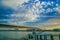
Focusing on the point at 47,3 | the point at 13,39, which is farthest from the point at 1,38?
the point at 47,3

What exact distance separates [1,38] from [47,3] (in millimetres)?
1056

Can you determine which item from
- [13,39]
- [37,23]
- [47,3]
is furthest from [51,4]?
[13,39]

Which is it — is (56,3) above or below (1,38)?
above

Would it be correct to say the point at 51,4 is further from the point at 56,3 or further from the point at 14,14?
the point at 14,14

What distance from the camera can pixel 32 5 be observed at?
5.26 metres

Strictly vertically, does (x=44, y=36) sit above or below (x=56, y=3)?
below

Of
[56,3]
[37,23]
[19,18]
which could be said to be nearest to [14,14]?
[19,18]

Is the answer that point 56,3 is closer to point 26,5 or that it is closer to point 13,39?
point 26,5

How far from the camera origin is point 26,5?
17.3 ft

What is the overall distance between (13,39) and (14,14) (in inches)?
18.1

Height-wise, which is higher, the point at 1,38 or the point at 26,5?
the point at 26,5

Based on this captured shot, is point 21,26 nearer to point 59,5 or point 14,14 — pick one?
point 14,14

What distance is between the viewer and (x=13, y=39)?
5.21 meters

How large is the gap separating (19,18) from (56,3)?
73cm
